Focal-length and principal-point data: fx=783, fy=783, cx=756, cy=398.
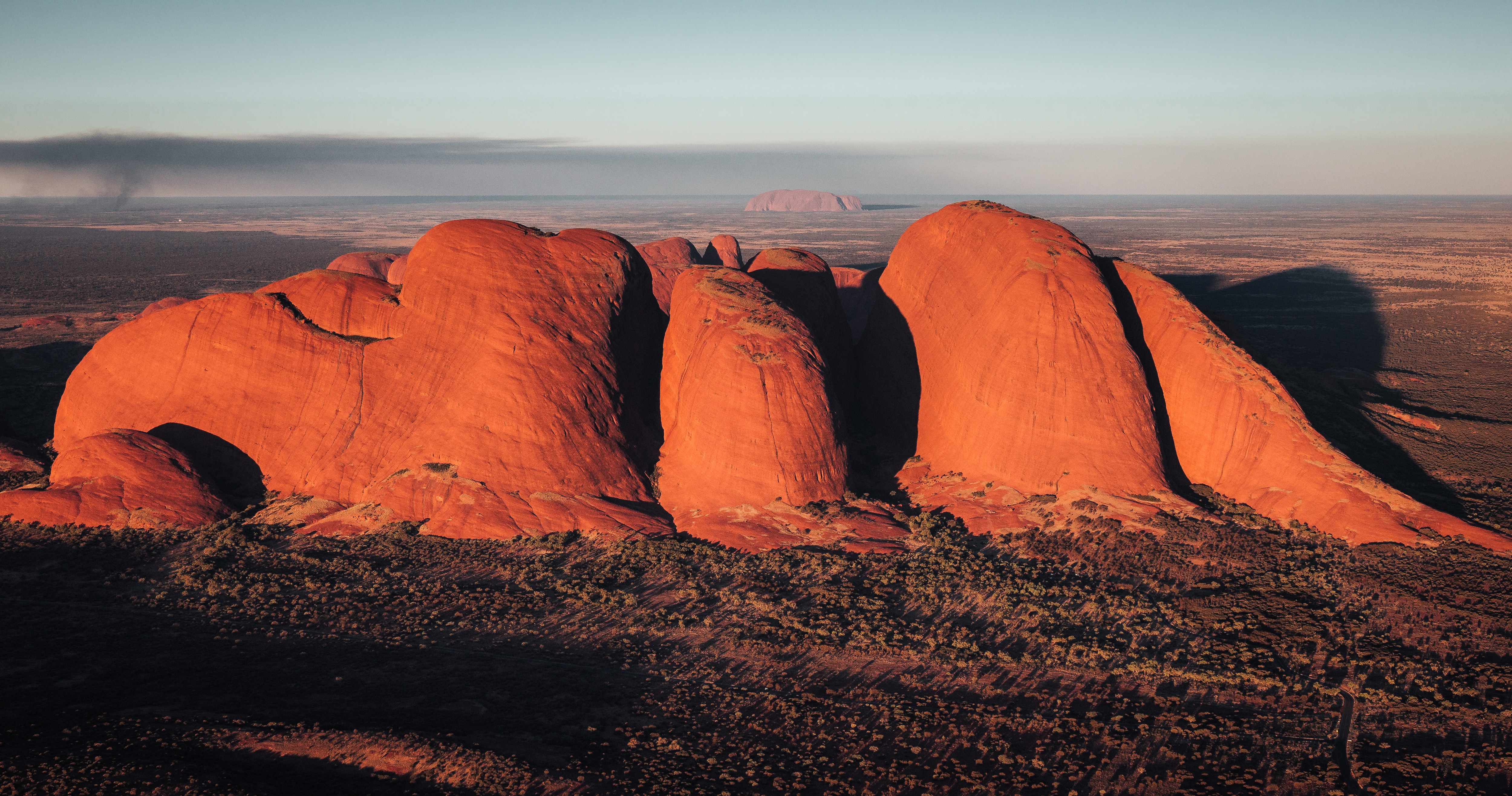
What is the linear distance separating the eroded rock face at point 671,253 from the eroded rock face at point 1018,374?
19.9 metres

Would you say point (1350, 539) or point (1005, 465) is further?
point (1005, 465)

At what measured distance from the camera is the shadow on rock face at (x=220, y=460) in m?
22.2

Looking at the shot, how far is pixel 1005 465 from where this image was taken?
22.2m

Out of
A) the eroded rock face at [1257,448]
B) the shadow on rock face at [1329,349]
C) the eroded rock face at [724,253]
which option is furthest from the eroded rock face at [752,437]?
the eroded rock face at [724,253]

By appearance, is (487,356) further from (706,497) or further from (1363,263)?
(1363,263)

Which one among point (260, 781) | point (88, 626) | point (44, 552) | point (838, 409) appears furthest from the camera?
point (838, 409)

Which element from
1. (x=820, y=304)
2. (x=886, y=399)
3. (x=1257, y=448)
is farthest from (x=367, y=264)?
(x=1257, y=448)

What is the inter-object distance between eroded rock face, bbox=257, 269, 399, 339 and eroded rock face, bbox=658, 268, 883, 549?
9.17 metres

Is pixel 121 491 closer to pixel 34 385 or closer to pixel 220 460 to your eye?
pixel 220 460

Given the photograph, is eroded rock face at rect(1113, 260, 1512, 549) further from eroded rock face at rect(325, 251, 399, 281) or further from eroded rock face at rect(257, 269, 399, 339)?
eroded rock face at rect(325, 251, 399, 281)

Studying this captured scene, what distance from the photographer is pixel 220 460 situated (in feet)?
73.9

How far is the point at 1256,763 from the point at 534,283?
20036mm

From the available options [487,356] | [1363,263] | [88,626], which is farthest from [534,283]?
[1363,263]

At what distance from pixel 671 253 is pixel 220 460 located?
2724cm
